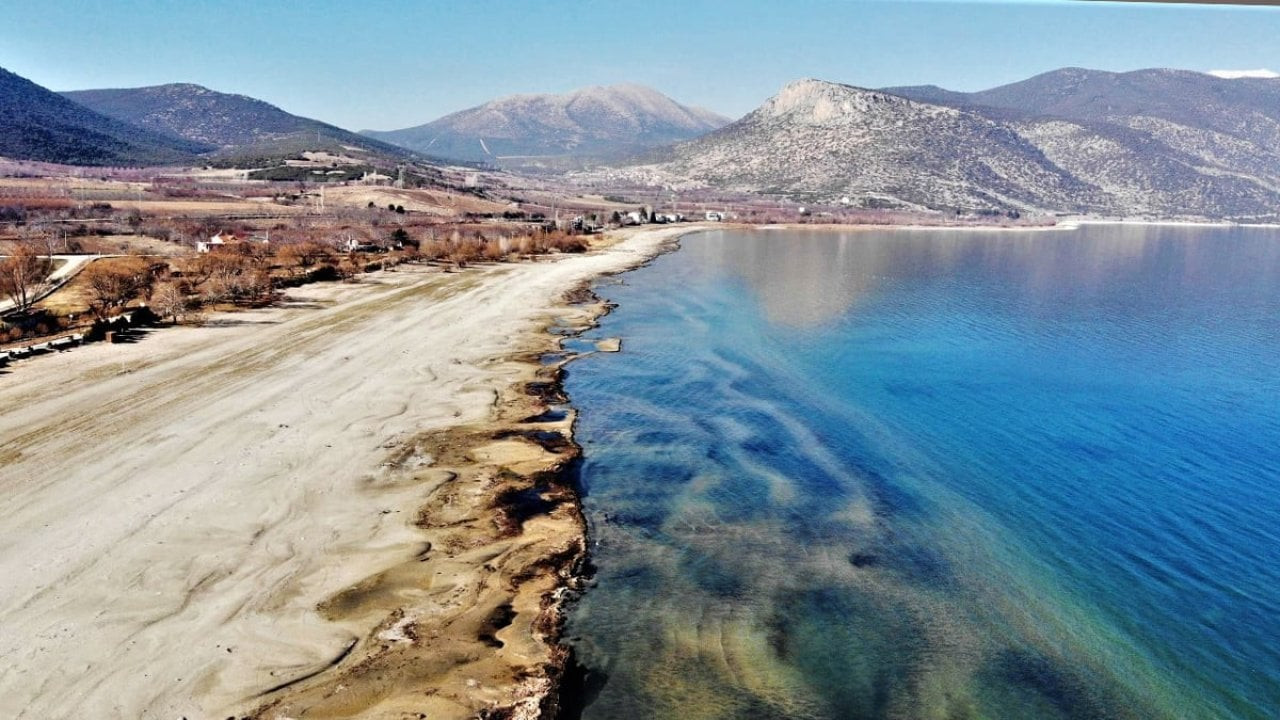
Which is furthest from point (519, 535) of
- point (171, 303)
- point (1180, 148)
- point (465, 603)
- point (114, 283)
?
point (1180, 148)

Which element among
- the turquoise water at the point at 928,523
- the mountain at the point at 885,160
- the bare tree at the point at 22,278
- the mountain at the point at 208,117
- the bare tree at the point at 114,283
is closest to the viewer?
the turquoise water at the point at 928,523

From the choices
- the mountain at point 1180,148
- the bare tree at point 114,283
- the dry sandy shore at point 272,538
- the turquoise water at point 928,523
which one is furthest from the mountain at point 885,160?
the dry sandy shore at point 272,538

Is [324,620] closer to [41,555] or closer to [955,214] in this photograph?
[41,555]

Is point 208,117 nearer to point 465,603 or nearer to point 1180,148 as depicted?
point 465,603

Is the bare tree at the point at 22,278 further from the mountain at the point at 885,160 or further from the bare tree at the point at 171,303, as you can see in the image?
the mountain at the point at 885,160

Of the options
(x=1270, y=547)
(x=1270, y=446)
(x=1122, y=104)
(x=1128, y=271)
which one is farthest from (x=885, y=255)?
(x=1122, y=104)

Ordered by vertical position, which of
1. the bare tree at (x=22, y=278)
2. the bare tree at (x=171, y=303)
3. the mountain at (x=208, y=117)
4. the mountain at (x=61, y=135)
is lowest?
the bare tree at (x=171, y=303)
